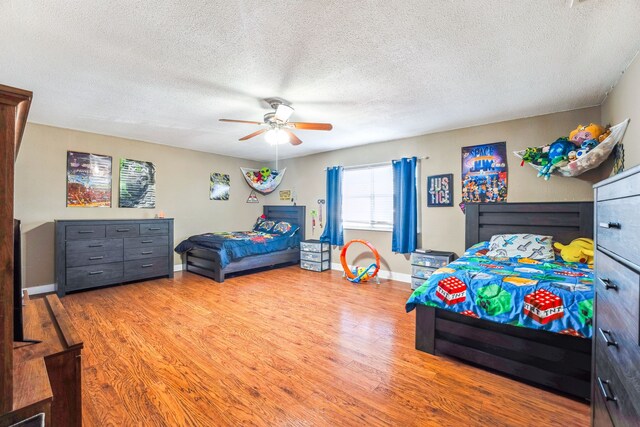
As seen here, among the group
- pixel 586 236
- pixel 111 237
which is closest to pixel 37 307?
pixel 111 237

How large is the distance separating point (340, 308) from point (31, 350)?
2.68 metres

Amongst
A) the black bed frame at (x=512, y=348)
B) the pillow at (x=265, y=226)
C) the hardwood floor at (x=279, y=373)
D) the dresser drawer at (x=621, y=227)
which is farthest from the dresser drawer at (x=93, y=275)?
the dresser drawer at (x=621, y=227)

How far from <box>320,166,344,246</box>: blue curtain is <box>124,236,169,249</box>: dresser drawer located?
271cm

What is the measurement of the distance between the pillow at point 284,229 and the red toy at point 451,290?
12.3 ft

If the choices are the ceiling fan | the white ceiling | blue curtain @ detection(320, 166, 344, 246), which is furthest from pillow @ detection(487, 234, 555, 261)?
blue curtain @ detection(320, 166, 344, 246)

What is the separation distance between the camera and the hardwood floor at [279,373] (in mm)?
1618

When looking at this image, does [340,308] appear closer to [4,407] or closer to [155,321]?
[155,321]

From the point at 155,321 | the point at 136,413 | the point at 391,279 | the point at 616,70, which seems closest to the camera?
the point at 136,413

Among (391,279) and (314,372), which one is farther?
(391,279)

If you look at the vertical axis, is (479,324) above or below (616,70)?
below

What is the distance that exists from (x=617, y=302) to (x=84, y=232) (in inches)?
199

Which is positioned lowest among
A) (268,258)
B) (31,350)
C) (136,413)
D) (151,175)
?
(136,413)

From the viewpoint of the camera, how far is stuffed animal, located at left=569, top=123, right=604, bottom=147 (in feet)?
9.05

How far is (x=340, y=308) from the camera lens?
329cm
